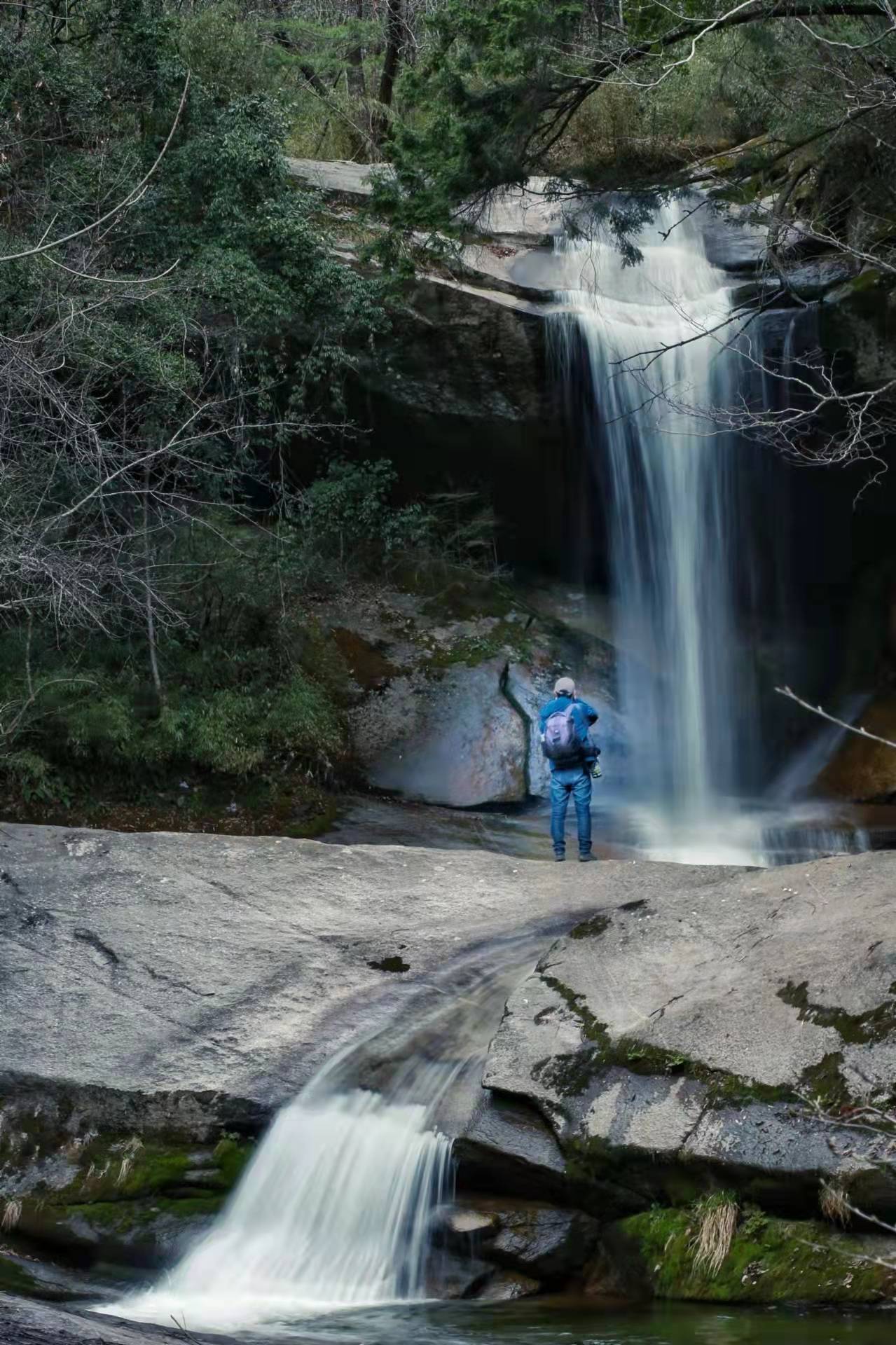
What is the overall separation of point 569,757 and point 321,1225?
500cm

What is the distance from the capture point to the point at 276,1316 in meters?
6.14

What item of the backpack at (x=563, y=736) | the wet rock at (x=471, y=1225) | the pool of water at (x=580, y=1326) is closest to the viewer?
the pool of water at (x=580, y=1326)

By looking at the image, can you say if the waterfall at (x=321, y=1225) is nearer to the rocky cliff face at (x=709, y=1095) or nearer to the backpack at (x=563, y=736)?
the rocky cliff face at (x=709, y=1095)

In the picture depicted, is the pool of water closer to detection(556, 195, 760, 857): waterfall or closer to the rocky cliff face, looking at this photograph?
the rocky cliff face

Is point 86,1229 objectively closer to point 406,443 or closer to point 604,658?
Answer: point 604,658

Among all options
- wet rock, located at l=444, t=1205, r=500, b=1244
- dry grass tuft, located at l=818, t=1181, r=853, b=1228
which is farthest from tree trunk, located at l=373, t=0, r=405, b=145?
dry grass tuft, located at l=818, t=1181, r=853, b=1228

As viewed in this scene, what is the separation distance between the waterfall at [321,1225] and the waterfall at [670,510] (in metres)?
8.20

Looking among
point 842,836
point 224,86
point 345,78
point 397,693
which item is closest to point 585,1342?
point 842,836

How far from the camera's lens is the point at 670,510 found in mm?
15664

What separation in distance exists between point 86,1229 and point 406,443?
11288 millimetres

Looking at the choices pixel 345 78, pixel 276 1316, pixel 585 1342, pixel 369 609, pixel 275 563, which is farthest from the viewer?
pixel 345 78

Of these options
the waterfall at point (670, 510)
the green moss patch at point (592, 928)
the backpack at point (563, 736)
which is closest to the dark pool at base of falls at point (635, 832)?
the waterfall at point (670, 510)

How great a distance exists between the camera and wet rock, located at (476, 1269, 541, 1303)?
616 centimetres

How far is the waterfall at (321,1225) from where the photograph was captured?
6336 millimetres
